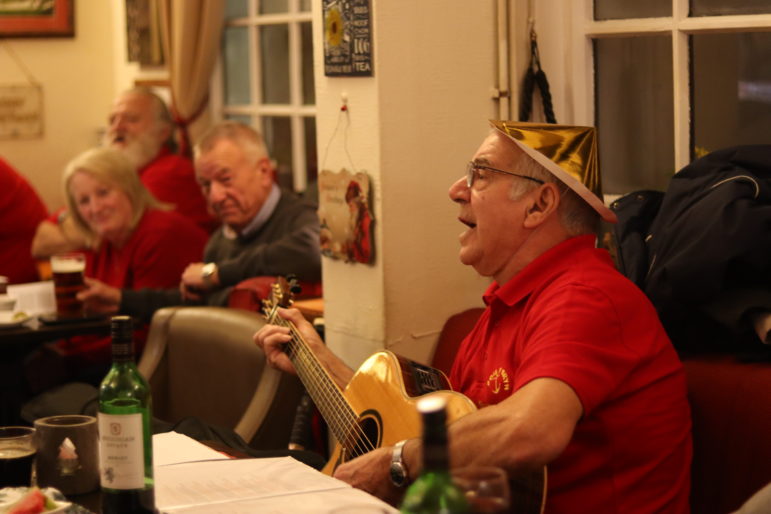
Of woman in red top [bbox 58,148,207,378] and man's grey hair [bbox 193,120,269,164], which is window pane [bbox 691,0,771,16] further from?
woman in red top [bbox 58,148,207,378]

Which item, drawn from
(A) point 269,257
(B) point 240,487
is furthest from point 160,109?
(B) point 240,487

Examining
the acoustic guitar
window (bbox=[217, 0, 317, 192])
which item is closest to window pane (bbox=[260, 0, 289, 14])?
window (bbox=[217, 0, 317, 192])

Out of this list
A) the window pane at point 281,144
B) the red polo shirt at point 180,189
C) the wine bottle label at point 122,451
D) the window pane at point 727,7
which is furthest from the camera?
the red polo shirt at point 180,189

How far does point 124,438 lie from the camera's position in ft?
4.93

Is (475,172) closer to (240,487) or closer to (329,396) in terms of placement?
(329,396)

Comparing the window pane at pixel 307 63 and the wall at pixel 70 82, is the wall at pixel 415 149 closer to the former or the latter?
the window pane at pixel 307 63

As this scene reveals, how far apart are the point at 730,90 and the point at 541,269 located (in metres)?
0.80

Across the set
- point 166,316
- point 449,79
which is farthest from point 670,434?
point 166,316

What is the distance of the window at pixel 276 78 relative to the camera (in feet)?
15.5

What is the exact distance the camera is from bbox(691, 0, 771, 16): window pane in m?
2.46

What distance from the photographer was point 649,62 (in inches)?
108

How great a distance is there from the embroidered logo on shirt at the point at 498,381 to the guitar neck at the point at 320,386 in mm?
287

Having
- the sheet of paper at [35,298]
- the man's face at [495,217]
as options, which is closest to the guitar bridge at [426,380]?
the man's face at [495,217]

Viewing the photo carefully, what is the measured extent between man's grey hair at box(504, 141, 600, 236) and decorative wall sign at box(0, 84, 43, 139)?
4351 millimetres
